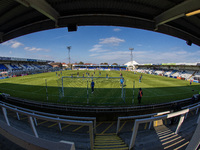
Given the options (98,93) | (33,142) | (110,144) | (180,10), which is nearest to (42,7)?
(33,142)

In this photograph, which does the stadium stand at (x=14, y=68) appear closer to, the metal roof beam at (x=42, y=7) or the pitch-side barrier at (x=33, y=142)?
the metal roof beam at (x=42, y=7)

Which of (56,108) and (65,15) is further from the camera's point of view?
(56,108)

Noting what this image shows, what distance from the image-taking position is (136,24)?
16.2 ft

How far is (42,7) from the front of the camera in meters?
3.48

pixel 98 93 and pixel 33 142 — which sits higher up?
pixel 33 142

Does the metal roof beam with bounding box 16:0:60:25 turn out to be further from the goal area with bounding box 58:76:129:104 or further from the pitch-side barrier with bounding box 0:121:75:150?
the goal area with bounding box 58:76:129:104

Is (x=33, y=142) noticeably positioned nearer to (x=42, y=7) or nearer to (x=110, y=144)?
(x=110, y=144)

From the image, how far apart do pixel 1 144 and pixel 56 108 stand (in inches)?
212

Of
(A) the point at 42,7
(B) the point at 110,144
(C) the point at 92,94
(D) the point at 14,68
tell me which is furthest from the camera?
(D) the point at 14,68

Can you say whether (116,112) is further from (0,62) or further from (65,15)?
(0,62)

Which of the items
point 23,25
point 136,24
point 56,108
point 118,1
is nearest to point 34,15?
point 23,25

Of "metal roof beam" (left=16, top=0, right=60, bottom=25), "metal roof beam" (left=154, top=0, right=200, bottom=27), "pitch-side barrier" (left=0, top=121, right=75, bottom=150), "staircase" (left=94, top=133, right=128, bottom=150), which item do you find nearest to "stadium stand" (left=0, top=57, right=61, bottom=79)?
"metal roof beam" (left=16, top=0, right=60, bottom=25)

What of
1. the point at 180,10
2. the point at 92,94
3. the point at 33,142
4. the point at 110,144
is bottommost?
the point at 92,94

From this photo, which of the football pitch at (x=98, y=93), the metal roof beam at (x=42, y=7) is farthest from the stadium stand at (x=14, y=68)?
the metal roof beam at (x=42, y=7)
